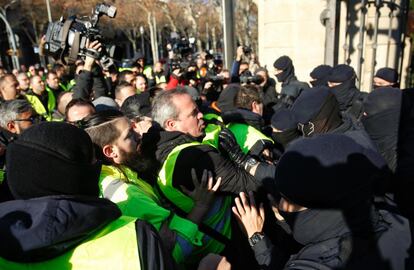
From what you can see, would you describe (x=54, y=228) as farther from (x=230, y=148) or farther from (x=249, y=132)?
(x=249, y=132)

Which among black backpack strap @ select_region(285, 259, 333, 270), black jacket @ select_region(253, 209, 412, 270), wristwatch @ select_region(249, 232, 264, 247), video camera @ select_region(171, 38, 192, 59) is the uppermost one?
video camera @ select_region(171, 38, 192, 59)

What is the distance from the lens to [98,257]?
1.17 m

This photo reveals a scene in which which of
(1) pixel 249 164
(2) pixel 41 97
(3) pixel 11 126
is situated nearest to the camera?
(1) pixel 249 164

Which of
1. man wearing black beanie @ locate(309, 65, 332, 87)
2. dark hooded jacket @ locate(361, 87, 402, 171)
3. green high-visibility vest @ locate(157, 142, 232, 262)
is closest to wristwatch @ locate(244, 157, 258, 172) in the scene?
green high-visibility vest @ locate(157, 142, 232, 262)

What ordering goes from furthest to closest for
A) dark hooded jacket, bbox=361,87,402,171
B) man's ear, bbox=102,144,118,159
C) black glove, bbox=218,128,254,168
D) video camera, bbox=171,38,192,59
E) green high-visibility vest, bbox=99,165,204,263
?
video camera, bbox=171,38,192,59 → dark hooded jacket, bbox=361,87,402,171 → black glove, bbox=218,128,254,168 → man's ear, bbox=102,144,118,159 → green high-visibility vest, bbox=99,165,204,263

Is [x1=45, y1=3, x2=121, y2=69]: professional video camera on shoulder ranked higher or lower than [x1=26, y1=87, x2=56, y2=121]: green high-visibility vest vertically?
higher

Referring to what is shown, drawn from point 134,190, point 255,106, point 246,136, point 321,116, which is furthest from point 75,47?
point 321,116

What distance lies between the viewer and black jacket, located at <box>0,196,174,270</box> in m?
1.08

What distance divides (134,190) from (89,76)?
255 centimetres

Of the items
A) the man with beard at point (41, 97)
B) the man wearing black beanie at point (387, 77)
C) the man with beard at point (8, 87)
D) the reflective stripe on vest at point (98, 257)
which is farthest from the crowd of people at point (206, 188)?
the man with beard at point (41, 97)

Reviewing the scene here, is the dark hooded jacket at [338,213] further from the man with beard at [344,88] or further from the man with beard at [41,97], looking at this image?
the man with beard at [41,97]

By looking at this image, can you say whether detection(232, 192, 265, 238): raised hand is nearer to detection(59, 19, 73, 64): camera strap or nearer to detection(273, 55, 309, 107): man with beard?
detection(59, 19, 73, 64): camera strap

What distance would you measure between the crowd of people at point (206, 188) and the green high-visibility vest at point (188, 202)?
0.03 ft

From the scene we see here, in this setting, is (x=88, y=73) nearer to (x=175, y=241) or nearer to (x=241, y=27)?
(x=175, y=241)
